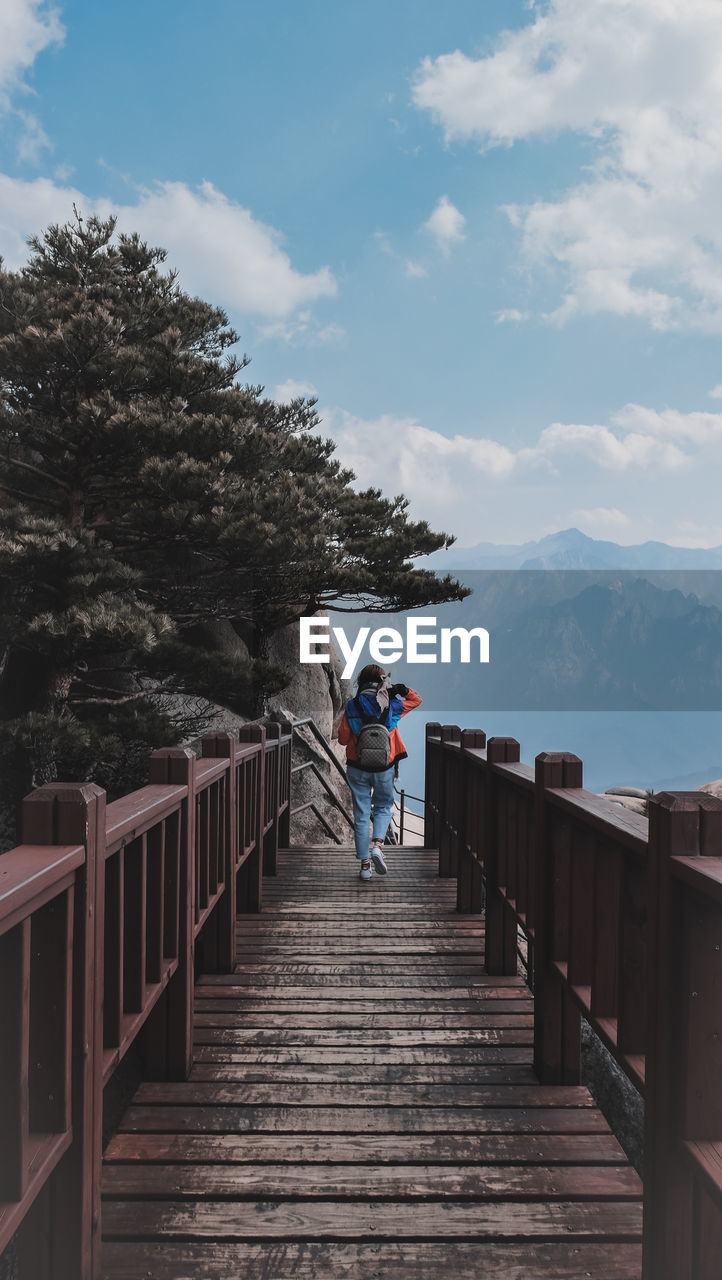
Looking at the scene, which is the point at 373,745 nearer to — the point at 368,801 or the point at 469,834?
the point at 368,801

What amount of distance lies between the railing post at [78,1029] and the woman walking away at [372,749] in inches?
166

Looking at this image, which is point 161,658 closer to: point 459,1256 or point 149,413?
point 149,413

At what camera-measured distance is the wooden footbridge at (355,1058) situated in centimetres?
161

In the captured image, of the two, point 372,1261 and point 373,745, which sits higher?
point 373,745

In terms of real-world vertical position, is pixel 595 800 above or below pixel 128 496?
below

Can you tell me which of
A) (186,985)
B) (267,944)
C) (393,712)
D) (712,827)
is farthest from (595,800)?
(393,712)

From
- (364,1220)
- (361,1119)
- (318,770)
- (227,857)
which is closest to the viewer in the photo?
(364,1220)

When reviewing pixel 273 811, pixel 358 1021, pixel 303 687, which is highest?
pixel 303 687

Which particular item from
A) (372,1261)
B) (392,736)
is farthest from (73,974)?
(392,736)

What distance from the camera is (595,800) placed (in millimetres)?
2404

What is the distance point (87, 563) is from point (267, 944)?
611cm

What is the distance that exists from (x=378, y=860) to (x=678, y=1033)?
15.5ft

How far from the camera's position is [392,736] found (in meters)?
6.39

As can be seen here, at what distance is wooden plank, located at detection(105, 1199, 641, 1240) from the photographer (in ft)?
6.75
